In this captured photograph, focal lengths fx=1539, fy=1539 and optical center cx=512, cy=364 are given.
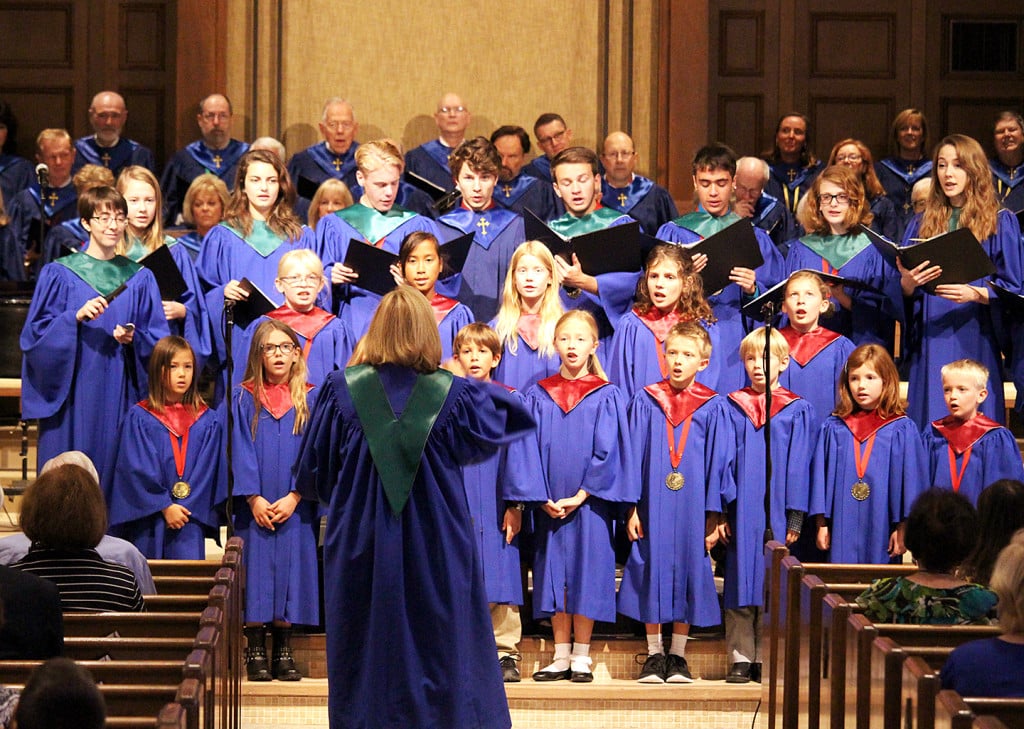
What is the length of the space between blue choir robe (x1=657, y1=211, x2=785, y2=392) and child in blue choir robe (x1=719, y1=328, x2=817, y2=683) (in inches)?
26.2

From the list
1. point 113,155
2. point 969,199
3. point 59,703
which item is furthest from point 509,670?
point 113,155

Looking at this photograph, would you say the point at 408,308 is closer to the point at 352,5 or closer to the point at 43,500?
the point at 43,500

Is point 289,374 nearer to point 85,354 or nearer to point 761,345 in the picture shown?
point 85,354

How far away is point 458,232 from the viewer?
23.0 feet

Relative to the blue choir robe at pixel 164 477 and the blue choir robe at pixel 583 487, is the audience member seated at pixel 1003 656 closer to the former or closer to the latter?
the blue choir robe at pixel 583 487

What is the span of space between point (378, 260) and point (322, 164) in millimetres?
2853

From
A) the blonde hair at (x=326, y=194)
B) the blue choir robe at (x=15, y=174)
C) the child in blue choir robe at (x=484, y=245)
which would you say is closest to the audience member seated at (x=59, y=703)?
the child in blue choir robe at (x=484, y=245)

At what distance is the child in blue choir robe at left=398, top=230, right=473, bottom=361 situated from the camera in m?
6.23

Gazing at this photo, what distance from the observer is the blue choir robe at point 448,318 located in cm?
636

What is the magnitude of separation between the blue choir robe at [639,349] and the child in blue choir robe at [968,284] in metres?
1.10

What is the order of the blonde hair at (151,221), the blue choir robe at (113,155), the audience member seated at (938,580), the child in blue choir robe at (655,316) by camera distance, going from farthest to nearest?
the blue choir robe at (113,155), the blonde hair at (151,221), the child in blue choir robe at (655,316), the audience member seated at (938,580)

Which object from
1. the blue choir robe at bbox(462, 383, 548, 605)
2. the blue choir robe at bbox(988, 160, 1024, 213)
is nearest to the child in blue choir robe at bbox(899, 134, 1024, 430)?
the blue choir robe at bbox(462, 383, 548, 605)

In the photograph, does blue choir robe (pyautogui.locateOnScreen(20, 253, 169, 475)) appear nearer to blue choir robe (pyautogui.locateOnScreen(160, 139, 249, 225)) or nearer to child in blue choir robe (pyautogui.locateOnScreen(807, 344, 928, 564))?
blue choir robe (pyautogui.locateOnScreen(160, 139, 249, 225))

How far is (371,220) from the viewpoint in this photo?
7047mm
